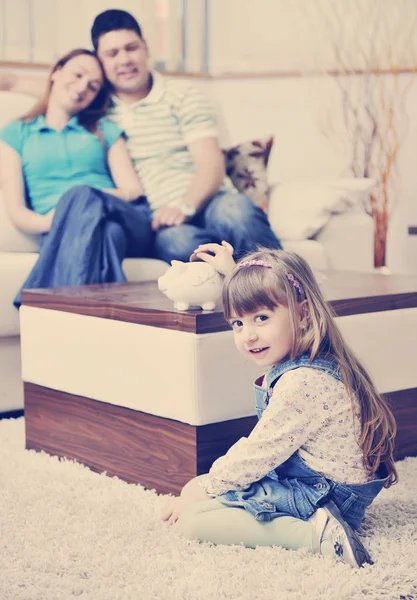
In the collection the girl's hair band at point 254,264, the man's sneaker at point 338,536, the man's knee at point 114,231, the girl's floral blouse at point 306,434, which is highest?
the girl's hair band at point 254,264

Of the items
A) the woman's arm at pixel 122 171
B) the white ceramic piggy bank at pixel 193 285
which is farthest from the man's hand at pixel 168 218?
the white ceramic piggy bank at pixel 193 285

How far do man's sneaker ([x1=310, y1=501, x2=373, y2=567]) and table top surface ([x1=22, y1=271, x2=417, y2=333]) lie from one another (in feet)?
1.24

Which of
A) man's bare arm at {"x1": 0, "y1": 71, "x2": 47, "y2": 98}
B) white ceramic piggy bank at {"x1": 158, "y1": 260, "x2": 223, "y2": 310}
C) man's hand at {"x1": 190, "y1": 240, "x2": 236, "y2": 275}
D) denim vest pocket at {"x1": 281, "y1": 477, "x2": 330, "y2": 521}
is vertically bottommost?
denim vest pocket at {"x1": 281, "y1": 477, "x2": 330, "y2": 521}

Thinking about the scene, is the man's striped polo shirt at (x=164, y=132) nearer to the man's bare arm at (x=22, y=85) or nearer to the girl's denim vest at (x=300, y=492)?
the man's bare arm at (x=22, y=85)

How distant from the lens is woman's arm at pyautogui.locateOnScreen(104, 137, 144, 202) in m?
2.66

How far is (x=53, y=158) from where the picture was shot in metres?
2.61

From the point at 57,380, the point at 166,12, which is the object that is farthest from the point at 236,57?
the point at 57,380

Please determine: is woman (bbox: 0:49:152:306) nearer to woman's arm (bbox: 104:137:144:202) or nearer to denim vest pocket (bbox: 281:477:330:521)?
woman's arm (bbox: 104:137:144:202)

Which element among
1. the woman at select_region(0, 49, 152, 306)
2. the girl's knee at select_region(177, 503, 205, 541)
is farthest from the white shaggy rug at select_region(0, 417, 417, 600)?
the woman at select_region(0, 49, 152, 306)

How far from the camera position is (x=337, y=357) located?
1.40 meters

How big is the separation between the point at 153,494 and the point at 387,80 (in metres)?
2.69

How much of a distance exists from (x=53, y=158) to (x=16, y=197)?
16 cm

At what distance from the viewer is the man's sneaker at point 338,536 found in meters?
1.29

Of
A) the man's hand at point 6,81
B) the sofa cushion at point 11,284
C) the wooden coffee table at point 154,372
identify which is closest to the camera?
the wooden coffee table at point 154,372
